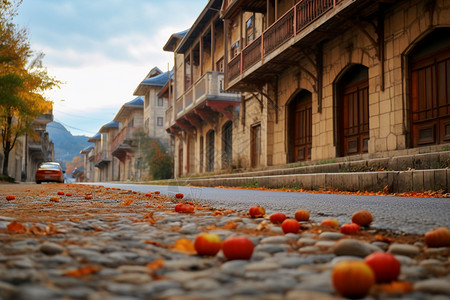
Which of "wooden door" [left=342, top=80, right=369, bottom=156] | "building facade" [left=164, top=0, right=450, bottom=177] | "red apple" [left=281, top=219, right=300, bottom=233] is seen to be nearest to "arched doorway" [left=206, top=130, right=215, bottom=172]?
"building facade" [left=164, top=0, right=450, bottom=177]

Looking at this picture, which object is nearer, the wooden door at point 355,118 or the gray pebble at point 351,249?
the gray pebble at point 351,249

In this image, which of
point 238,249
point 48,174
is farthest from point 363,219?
point 48,174

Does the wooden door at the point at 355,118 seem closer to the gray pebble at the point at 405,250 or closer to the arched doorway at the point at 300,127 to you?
the arched doorway at the point at 300,127

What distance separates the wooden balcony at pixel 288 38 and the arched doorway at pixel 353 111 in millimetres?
1397

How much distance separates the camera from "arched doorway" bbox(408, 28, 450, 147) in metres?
9.19

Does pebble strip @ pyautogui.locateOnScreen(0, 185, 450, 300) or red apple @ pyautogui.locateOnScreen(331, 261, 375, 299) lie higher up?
red apple @ pyautogui.locateOnScreen(331, 261, 375, 299)

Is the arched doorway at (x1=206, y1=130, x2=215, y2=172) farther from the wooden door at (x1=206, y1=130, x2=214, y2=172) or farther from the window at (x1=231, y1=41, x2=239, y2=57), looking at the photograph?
the window at (x1=231, y1=41, x2=239, y2=57)

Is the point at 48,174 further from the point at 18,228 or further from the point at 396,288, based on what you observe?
the point at 396,288

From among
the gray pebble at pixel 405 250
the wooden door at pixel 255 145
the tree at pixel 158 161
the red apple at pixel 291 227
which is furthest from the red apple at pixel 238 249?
the tree at pixel 158 161

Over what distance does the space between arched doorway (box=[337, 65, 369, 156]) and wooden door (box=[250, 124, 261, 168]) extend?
5365 mm

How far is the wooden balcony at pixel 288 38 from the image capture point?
35.5 feet

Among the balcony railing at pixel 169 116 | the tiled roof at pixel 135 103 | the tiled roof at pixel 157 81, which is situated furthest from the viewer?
the tiled roof at pixel 135 103

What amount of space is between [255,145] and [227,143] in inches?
160

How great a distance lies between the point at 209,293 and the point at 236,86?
54.1 ft
